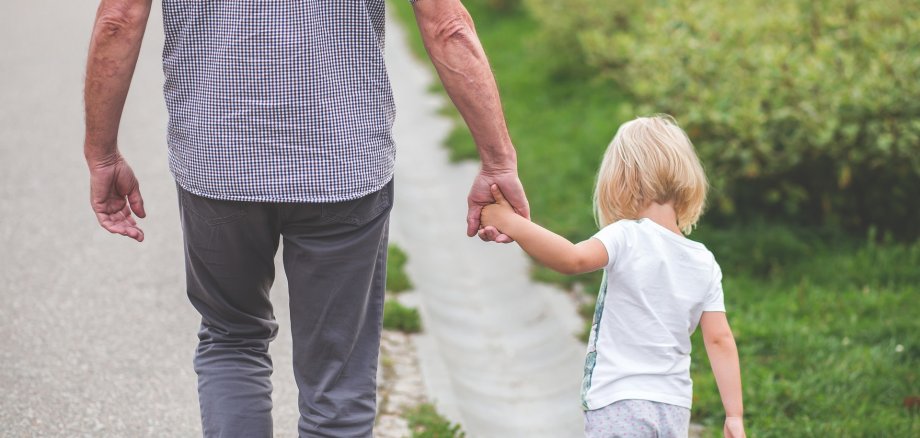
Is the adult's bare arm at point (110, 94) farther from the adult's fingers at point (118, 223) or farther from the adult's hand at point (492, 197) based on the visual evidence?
the adult's hand at point (492, 197)

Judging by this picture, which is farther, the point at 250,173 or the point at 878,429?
the point at 878,429

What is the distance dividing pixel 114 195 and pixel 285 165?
0.67 meters

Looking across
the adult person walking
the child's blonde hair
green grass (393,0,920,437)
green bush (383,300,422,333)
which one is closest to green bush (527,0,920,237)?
green grass (393,0,920,437)

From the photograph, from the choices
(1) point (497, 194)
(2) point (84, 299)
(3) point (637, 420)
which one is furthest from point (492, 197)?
(2) point (84, 299)

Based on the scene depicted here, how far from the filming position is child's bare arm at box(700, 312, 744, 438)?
8.23ft

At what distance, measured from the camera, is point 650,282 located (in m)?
2.45

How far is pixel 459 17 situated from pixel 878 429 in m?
2.17

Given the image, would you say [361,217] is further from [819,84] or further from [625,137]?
[819,84]

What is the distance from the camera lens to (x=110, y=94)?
247 cm

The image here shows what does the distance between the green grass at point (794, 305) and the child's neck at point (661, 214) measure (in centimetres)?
133

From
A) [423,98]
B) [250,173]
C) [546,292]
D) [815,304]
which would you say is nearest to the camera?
[250,173]

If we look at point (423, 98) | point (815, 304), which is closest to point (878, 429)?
point (815, 304)

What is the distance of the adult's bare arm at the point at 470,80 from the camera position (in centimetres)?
244

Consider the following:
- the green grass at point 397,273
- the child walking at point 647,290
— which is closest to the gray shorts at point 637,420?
the child walking at point 647,290
